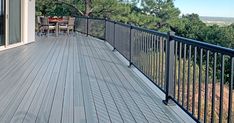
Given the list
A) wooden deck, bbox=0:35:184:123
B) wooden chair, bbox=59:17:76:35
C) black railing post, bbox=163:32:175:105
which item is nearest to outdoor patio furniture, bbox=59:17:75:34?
wooden chair, bbox=59:17:76:35

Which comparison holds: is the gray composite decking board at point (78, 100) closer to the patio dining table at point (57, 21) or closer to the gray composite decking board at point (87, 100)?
the gray composite decking board at point (87, 100)

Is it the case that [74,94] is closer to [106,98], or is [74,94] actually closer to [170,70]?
[106,98]

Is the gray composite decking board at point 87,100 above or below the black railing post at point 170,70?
below

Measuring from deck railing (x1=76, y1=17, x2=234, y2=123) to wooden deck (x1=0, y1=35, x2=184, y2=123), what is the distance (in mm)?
261

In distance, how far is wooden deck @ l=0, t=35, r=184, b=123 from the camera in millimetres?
4016

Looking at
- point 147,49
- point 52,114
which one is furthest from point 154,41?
point 52,114

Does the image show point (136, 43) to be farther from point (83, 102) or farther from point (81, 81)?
point (83, 102)

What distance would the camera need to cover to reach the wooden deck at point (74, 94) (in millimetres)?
4016

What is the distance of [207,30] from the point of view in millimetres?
32250

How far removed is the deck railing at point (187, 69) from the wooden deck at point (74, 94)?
10.3 inches

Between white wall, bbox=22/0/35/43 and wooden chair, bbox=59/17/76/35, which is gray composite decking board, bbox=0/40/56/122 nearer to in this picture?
white wall, bbox=22/0/35/43

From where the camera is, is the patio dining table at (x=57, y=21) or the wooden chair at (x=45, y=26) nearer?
the wooden chair at (x=45, y=26)

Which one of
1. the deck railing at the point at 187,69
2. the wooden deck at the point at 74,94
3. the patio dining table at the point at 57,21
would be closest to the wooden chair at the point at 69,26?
the patio dining table at the point at 57,21

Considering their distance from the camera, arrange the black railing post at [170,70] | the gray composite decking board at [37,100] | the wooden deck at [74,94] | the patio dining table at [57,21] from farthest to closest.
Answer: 1. the patio dining table at [57,21]
2. the black railing post at [170,70]
3. the wooden deck at [74,94]
4. the gray composite decking board at [37,100]
